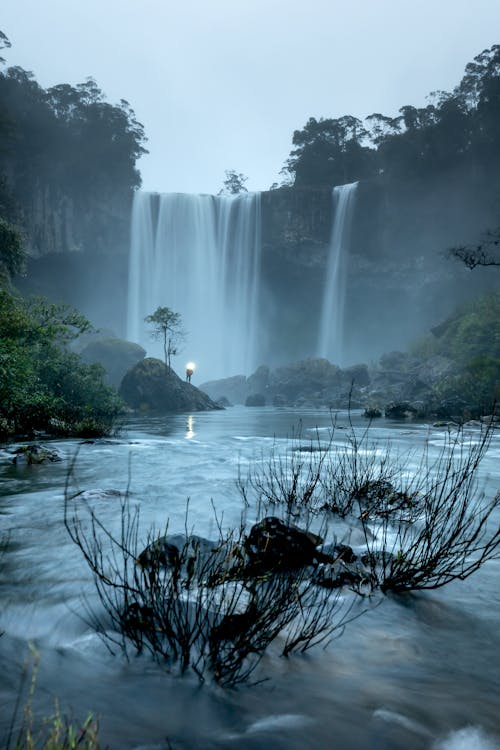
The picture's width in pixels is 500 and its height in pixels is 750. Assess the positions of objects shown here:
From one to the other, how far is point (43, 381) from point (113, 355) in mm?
35421

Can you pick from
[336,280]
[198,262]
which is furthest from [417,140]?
[198,262]

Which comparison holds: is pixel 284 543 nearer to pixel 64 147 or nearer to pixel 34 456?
pixel 34 456

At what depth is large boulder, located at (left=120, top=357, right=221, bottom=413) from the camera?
39.7 m

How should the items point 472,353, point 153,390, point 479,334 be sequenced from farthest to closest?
point 153,390
point 479,334
point 472,353

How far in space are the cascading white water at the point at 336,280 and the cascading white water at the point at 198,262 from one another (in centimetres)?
1143

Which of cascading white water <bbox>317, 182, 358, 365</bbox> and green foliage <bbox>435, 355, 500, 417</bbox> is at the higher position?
cascading white water <bbox>317, 182, 358, 365</bbox>

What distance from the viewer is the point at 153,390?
131 feet

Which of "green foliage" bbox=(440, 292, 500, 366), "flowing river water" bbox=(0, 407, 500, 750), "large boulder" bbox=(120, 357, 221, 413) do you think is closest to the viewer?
"flowing river water" bbox=(0, 407, 500, 750)

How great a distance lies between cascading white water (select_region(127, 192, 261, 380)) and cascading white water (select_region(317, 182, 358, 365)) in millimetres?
11428

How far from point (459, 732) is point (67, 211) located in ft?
236

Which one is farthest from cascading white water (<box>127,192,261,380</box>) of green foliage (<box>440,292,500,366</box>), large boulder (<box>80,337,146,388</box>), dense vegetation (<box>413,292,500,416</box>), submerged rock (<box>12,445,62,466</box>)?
submerged rock (<box>12,445,62,466</box>)

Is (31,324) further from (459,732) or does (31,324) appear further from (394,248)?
(394,248)

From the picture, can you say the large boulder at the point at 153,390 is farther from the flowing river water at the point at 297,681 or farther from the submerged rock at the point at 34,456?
the flowing river water at the point at 297,681

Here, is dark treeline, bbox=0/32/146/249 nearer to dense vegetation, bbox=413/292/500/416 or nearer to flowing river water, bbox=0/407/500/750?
dense vegetation, bbox=413/292/500/416
